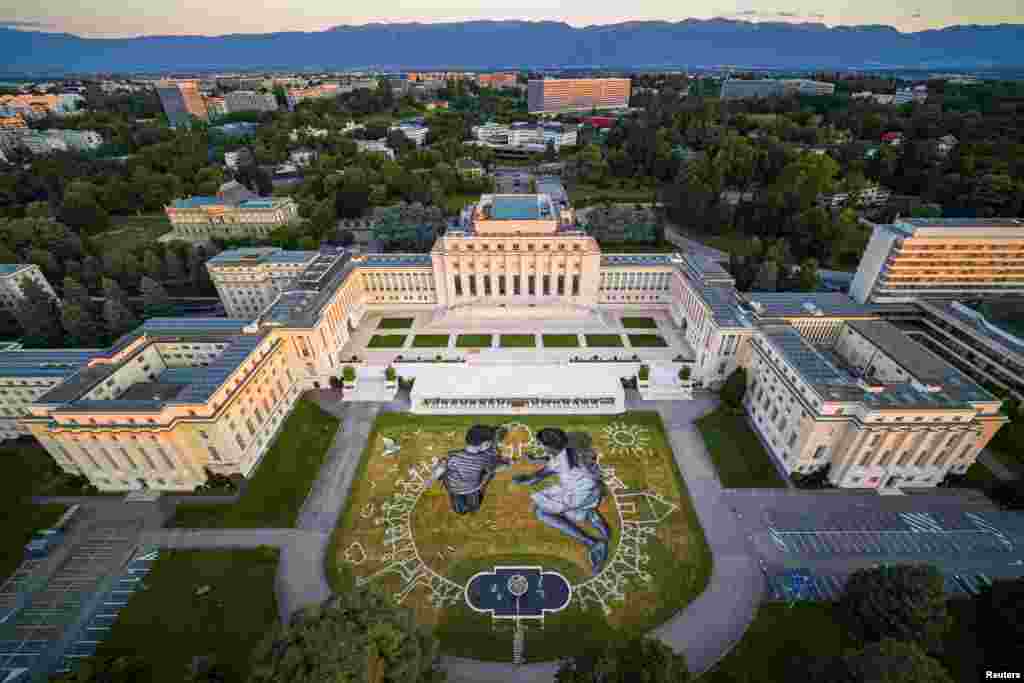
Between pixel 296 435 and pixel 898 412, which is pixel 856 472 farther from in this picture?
pixel 296 435

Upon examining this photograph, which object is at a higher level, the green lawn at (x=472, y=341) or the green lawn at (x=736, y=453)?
Result: the green lawn at (x=736, y=453)

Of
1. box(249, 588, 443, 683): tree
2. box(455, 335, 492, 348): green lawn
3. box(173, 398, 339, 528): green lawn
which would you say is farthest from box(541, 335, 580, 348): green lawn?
box(249, 588, 443, 683): tree

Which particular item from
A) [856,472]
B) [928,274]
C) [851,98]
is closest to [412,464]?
[856,472]

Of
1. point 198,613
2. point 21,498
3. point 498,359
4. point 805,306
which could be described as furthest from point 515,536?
point 805,306

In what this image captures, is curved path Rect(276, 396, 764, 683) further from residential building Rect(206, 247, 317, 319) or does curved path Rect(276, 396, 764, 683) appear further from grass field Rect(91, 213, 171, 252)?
grass field Rect(91, 213, 171, 252)

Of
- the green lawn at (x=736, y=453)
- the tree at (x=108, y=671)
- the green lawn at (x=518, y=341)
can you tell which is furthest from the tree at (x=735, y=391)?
the tree at (x=108, y=671)

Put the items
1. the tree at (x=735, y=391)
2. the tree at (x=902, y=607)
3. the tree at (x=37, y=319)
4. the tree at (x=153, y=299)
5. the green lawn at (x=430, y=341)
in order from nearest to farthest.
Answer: the tree at (x=902, y=607)
the tree at (x=735, y=391)
the tree at (x=37, y=319)
the green lawn at (x=430, y=341)
the tree at (x=153, y=299)

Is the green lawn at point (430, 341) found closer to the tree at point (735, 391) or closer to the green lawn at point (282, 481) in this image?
the green lawn at point (282, 481)
